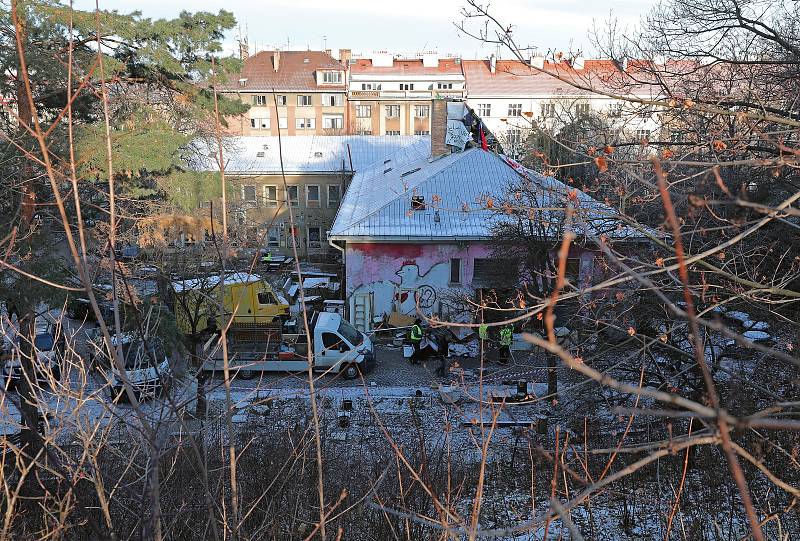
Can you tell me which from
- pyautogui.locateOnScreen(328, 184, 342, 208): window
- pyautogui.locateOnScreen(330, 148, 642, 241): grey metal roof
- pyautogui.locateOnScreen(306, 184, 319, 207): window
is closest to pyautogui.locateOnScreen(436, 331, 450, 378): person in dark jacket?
pyautogui.locateOnScreen(330, 148, 642, 241): grey metal roof

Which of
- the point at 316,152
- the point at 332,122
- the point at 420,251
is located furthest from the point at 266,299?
→ the point at 332,122

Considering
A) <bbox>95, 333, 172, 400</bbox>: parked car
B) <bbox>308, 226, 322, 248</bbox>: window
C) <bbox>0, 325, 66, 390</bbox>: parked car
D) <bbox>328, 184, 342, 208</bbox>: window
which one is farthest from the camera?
<bbox>308, 226, 322, 248</bbox>: window

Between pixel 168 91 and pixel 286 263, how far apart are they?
1873cm

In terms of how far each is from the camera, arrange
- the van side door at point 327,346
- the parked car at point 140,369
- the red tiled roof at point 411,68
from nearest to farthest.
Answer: the parked car at point 140,369
the van side door at point 327,346
the red tiled roof at point 411,68

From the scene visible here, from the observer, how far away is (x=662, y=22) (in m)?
9.00

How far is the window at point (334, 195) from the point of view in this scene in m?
35.9

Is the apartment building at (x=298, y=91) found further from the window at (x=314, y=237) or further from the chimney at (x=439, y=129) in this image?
the chimney at (x=439, y=129)

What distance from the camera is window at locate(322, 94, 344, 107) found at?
55812mm

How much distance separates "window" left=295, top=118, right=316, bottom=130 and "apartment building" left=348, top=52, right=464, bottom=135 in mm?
3343

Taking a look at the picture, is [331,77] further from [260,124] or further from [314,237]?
[314,237]

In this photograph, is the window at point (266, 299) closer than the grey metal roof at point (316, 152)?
Yes

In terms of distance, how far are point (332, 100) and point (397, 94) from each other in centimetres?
537

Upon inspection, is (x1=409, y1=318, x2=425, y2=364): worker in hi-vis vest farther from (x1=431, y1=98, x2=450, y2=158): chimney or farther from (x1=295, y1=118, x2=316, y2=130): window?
(x1=295, y1=118, x2=316, y2=130): window

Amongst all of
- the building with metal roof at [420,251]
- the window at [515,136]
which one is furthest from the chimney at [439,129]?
the building with metal roof at [420,251]
